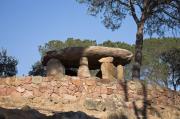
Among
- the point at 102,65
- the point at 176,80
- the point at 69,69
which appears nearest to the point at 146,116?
the point at 102,65

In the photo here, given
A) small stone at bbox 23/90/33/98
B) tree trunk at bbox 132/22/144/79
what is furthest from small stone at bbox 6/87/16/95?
tree trunk at bbox 132/22/144/79

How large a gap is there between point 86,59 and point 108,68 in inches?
43.5

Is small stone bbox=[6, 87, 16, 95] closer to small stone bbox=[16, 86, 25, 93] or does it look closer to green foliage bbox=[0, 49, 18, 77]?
small stone bbox=[16, 86, 25, 93]

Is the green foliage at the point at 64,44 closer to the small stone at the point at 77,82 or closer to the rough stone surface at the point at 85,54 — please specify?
the rough stone surface at the point at 85,54

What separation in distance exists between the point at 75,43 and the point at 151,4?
11.3 meters

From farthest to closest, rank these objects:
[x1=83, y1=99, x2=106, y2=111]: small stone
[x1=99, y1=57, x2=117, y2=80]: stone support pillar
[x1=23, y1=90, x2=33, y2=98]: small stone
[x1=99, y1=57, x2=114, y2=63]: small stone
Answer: [x1=99, y1=57, x2=114, y2=63]: small stone < [x1=99, y1=57, x2=117, y2=80]: stone support pillar < [x1=23, y1=90, x2=33, y2=98]: small stone < [x1=83, y1=99, x2=106, y2=111]: small stone

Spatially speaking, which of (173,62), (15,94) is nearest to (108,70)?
(15,94)

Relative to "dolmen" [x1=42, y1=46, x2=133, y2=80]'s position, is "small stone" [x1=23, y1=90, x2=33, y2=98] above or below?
below

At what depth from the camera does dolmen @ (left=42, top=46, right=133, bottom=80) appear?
17.5 meters

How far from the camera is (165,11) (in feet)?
69.4

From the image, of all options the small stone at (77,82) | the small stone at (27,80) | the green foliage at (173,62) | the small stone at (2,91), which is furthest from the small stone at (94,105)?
the green foliage at (173,62)

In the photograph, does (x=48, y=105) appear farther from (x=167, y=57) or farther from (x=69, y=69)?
(x=167, y=57)

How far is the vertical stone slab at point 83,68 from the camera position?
17453 mm

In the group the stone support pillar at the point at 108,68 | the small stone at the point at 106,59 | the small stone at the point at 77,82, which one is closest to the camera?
the small stone at the point at 77,82
